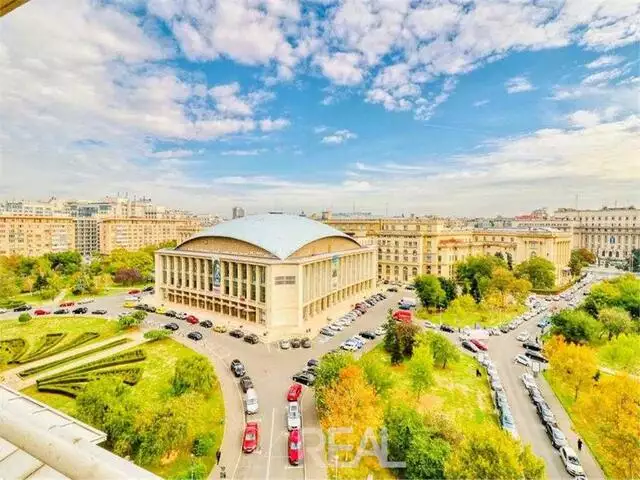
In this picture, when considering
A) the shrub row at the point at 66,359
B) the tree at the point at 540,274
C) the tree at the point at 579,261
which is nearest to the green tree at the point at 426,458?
the shrub row at the point at 66,359

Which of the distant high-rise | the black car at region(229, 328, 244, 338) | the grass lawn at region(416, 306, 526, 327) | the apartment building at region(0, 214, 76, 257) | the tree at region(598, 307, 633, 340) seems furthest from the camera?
the distant high-rise

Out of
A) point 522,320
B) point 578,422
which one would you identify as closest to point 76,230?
point 522,320

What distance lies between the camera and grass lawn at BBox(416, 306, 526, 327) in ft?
56.7

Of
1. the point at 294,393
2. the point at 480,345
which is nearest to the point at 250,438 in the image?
the point at 294,393

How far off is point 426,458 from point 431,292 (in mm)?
12533

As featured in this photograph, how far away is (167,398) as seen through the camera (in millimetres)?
9453

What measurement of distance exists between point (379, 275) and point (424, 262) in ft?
11.5

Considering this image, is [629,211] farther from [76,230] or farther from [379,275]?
[76,230]

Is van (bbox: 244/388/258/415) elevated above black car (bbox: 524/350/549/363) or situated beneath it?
elevated above

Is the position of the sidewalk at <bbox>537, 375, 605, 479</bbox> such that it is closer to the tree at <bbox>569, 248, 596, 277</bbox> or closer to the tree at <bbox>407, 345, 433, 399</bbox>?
the tree at <bbox>407, 345, 433, 399</bbox>

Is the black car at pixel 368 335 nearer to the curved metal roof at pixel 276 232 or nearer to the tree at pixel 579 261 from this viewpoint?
the curved metal roof at pixel 276 232

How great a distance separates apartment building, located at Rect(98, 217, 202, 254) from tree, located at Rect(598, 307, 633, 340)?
34.3 m

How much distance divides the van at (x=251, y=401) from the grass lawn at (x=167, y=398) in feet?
2.00

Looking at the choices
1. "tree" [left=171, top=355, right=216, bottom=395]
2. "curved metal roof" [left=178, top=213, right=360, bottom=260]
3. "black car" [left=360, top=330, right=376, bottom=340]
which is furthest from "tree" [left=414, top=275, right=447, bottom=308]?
"tree" [left=171, top=355, right=216, bottom=395]
